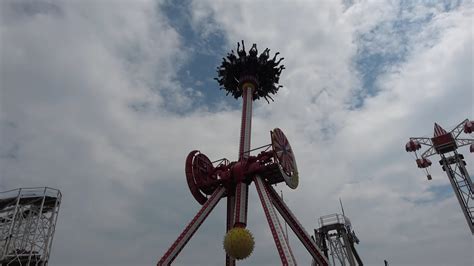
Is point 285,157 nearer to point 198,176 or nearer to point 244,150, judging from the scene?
point 244,150

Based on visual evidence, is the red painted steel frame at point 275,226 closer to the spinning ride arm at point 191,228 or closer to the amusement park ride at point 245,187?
the amusement park ride at point 245,187

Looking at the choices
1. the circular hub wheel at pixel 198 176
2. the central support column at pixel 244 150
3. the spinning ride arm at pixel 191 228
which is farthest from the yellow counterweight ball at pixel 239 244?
the circular hub wheel at pixel 198 176

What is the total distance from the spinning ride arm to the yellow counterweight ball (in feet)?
21.9

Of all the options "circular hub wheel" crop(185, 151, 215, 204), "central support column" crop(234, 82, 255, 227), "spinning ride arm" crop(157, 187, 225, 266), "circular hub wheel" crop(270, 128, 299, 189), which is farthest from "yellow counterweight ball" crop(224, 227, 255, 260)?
"circular hub wheel" crop(185, 151, 215, 204)

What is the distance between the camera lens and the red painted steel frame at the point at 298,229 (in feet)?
84.0

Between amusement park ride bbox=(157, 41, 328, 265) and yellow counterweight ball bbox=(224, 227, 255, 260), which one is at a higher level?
amusement park ride bbox=(157, 41, 328, 265)

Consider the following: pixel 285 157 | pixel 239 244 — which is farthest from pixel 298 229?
pixel 239 244

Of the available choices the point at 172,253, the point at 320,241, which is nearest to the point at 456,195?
the point at 320,241

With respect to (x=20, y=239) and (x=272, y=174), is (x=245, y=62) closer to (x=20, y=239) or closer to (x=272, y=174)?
(x=272, y=174)

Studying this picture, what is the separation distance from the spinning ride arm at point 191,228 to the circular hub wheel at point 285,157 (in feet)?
19.9

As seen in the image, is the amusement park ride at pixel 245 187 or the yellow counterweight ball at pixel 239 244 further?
the amusement park ride at pixel 245 187

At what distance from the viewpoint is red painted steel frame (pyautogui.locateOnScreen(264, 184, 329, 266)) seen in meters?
25.6

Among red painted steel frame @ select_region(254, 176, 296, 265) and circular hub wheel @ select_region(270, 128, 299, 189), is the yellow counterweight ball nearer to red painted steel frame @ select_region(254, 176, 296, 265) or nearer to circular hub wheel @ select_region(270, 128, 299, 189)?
red painted steel frame @ select_region(254, 176, 296, 265)

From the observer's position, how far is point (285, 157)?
28.7m
